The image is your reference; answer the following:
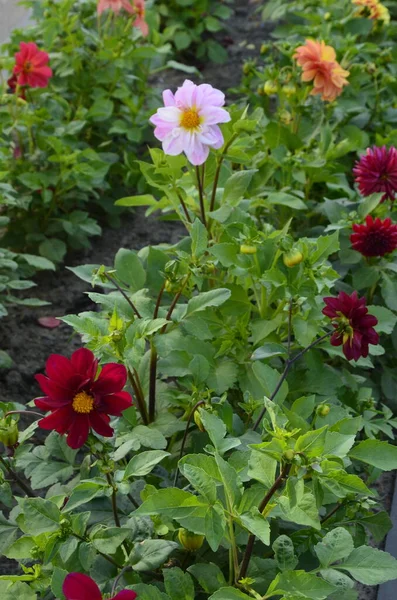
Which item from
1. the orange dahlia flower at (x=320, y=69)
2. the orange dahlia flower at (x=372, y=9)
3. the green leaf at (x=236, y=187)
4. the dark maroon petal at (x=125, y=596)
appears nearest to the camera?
the dark maroon petal at (x=125, y=596)

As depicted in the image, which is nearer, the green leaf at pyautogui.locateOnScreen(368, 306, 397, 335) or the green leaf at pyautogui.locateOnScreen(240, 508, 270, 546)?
the green leaf at pyautogui.locateOnScreen(240, 508, 270, 546)

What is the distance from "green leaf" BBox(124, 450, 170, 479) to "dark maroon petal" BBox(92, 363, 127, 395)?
0.33 ft

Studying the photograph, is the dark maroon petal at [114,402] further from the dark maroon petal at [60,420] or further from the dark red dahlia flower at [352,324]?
the dark red dahlia flower at [352,324]

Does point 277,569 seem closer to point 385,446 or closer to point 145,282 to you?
point 385,446

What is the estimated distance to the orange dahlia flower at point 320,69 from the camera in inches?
81.8

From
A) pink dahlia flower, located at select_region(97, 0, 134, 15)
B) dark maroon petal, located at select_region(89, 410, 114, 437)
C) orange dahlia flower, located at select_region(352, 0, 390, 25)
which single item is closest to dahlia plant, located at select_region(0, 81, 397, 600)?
dark maroon petal, located at select_region(89, 410, 114, 437)

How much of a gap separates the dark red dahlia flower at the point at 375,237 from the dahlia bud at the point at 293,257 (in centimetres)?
31

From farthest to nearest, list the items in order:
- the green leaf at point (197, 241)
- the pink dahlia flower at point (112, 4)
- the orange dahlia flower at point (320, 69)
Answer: the pink dahlia flower at point (112, 4), the orange dahlia flower at point (320, 69), the green leaf at point (197, 241)

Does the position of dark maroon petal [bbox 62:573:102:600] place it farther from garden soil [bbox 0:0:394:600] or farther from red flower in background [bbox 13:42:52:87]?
red flower in background [bbox 13:42:52:87]

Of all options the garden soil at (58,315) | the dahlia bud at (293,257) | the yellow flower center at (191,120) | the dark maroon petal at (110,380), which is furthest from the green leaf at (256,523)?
the yellow flower center at (191,120)

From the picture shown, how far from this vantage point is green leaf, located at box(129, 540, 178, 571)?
1073mm

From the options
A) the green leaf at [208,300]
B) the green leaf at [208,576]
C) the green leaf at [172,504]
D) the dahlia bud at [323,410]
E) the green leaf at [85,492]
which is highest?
the green leaf at [208,300]

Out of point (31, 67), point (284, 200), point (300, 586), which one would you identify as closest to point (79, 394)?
point (300, 586)

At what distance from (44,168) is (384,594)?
1387 mm
